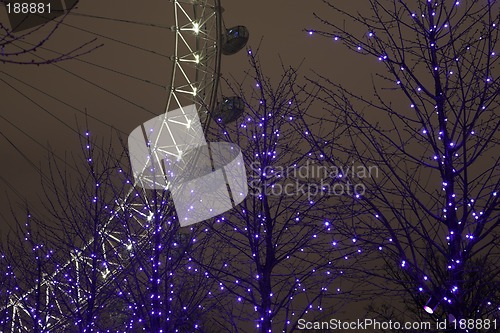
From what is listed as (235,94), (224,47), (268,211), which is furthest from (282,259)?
(224,47)

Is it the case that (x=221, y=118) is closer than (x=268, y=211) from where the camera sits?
No

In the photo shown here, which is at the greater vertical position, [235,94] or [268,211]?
[235,94]

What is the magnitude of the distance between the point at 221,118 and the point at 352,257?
350 centimetres

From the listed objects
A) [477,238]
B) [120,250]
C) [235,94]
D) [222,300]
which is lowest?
[477,238]

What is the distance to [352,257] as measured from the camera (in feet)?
31.7

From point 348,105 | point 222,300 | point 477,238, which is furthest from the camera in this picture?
point 222,300

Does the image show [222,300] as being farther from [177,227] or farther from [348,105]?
[348,105]

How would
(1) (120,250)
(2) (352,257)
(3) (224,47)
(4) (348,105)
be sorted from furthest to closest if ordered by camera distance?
(3) (224,47) < (1) (120,250) < (2) (352,257) < (4) (348,105)

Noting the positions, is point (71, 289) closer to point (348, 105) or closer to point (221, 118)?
point (221, 118)

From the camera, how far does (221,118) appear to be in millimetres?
11695

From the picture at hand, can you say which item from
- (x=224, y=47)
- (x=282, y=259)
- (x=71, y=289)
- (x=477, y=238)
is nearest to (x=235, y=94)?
(x=224, y=47)

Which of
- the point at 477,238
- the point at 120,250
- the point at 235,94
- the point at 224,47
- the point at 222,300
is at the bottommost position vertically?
the point at 477,238

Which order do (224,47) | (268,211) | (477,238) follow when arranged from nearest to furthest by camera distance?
(477,238)
(268,211)
(224,47)

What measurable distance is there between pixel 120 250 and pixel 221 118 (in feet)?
9.54
